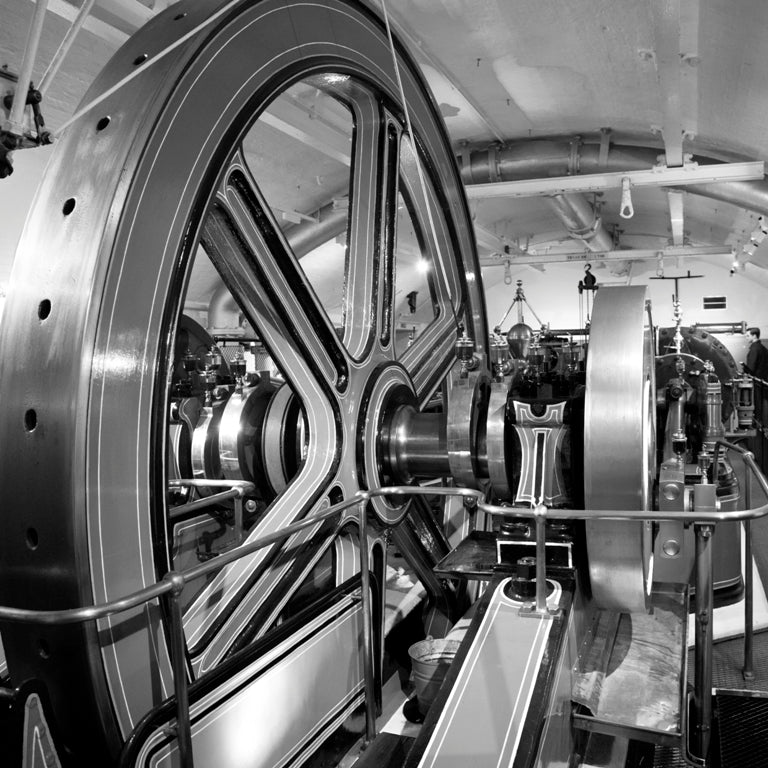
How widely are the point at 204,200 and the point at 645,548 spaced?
152 cm

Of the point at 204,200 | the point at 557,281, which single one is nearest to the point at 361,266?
the point at 204,200

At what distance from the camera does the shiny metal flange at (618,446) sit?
75.4 inches

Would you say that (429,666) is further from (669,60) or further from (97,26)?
(97,26)

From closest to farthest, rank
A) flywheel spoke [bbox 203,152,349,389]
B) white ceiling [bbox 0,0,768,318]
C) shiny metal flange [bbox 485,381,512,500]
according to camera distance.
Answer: flywheel spoke [bbox 203,152,349,389] < shiny metal flange [bbox 485,381,512,500] < white ceiling [bbox 0,0,768,318]

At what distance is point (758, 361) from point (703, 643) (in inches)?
468

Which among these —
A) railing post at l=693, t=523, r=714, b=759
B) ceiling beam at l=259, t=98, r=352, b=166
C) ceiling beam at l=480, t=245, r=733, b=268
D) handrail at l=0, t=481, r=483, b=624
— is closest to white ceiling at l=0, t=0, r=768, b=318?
ceiling beam at l=259, t=98, r=352, b=166

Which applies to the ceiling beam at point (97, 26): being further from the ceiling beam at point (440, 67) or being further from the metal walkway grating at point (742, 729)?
the metal walkway grating at point (742, 729)

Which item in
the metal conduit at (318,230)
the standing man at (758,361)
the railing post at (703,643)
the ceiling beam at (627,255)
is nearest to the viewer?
the railing post at (703,643)

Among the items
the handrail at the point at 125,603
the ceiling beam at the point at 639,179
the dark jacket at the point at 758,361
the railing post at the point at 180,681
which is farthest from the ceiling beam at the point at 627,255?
the railing post at the point at 180,681

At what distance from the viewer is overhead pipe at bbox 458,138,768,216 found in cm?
729

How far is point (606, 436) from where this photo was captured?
6.31ft

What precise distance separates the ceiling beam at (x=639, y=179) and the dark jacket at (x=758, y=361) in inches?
253

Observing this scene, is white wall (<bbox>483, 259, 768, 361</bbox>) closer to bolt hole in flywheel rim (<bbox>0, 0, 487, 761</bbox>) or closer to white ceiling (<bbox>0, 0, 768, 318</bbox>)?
white ceiling (<bbox>0, 0, 768, 318</bbox>)

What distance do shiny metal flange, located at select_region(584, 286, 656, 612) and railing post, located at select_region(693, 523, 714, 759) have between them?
148 mm
